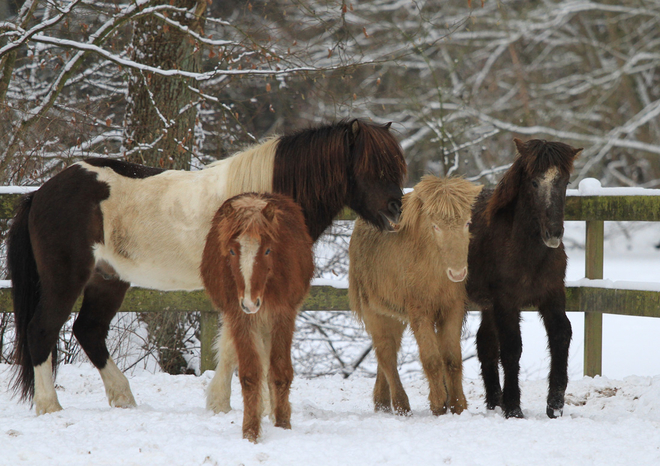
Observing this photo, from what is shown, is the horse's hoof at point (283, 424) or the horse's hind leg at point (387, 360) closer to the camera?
the horse's hoof at point (283, 424)

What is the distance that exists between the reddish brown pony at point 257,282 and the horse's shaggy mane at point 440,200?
33.7 inches

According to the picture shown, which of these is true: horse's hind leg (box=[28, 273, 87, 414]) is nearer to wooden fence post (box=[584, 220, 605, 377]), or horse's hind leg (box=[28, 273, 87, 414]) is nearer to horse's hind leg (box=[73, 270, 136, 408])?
horse's hind leg (box=[73, 270, 136, 408])

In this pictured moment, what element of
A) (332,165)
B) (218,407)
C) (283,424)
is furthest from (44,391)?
(332,165)

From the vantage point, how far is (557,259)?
169 inches

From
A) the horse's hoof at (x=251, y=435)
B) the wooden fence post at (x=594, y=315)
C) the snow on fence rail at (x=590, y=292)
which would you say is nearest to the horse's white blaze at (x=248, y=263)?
the horse's hoof at (x=251, y=435)

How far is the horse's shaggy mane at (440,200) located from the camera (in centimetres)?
418

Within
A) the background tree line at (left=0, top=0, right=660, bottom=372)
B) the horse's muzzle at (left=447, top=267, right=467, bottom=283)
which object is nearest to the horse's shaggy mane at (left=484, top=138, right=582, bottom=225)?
the horse's muzzle at (left=447, top=267, right=467, bottom=283)

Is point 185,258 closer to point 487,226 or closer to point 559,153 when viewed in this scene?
point 487,226

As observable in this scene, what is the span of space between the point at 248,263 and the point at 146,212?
5.35ft

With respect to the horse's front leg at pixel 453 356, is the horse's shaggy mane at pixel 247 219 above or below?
above

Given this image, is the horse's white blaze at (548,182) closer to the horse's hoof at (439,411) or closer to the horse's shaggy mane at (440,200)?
the horse's shaggy mane at (440,200)

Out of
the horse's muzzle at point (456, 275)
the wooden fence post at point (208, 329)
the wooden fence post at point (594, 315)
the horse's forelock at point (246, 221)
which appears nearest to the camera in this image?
the horse's forelock at point (246, 221)

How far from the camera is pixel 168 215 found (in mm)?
4754

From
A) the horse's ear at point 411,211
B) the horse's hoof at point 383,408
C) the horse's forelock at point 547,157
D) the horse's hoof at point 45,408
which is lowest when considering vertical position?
the horse's hoof at point 45,408
